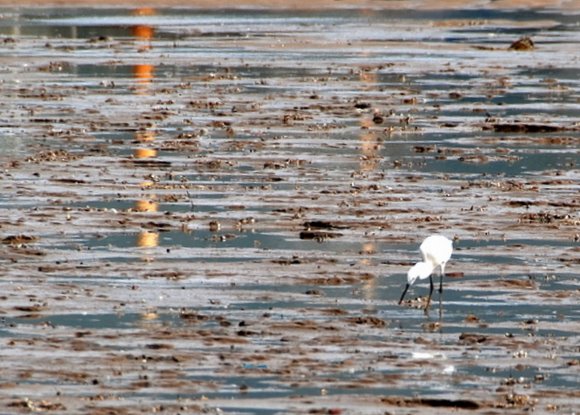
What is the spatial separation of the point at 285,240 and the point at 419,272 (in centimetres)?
309

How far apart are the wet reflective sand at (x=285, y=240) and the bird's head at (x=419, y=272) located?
0.24 meters

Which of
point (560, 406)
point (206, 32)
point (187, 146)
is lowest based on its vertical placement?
point (560, 406)

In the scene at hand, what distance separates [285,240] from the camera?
1633cm

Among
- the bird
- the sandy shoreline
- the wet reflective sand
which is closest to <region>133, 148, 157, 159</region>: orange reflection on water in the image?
the wet reflective sand

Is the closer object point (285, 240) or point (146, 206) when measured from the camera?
point (285, 240)

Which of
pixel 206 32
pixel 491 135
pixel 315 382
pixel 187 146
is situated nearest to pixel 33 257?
pixel 315 382

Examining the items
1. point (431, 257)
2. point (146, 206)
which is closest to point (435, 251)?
point (431, 257)

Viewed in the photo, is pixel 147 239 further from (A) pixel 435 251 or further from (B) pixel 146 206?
(A) pixel 435 251

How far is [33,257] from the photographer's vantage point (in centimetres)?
1520

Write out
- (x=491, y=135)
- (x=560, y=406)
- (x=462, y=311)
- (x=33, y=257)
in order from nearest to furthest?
1. (x=560, y=406)
2. (x=462, y=311)
3. (x=33, y=257)
4. (x=491, y=135)

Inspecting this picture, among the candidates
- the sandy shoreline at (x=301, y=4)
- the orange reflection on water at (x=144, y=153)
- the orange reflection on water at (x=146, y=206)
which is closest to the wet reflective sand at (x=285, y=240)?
the orange reflection on water at (x=146, y=206)

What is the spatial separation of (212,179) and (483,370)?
9522 millimetres

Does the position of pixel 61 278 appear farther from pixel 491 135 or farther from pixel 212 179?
pixel 491 135

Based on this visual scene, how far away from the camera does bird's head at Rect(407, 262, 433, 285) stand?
1336cm
